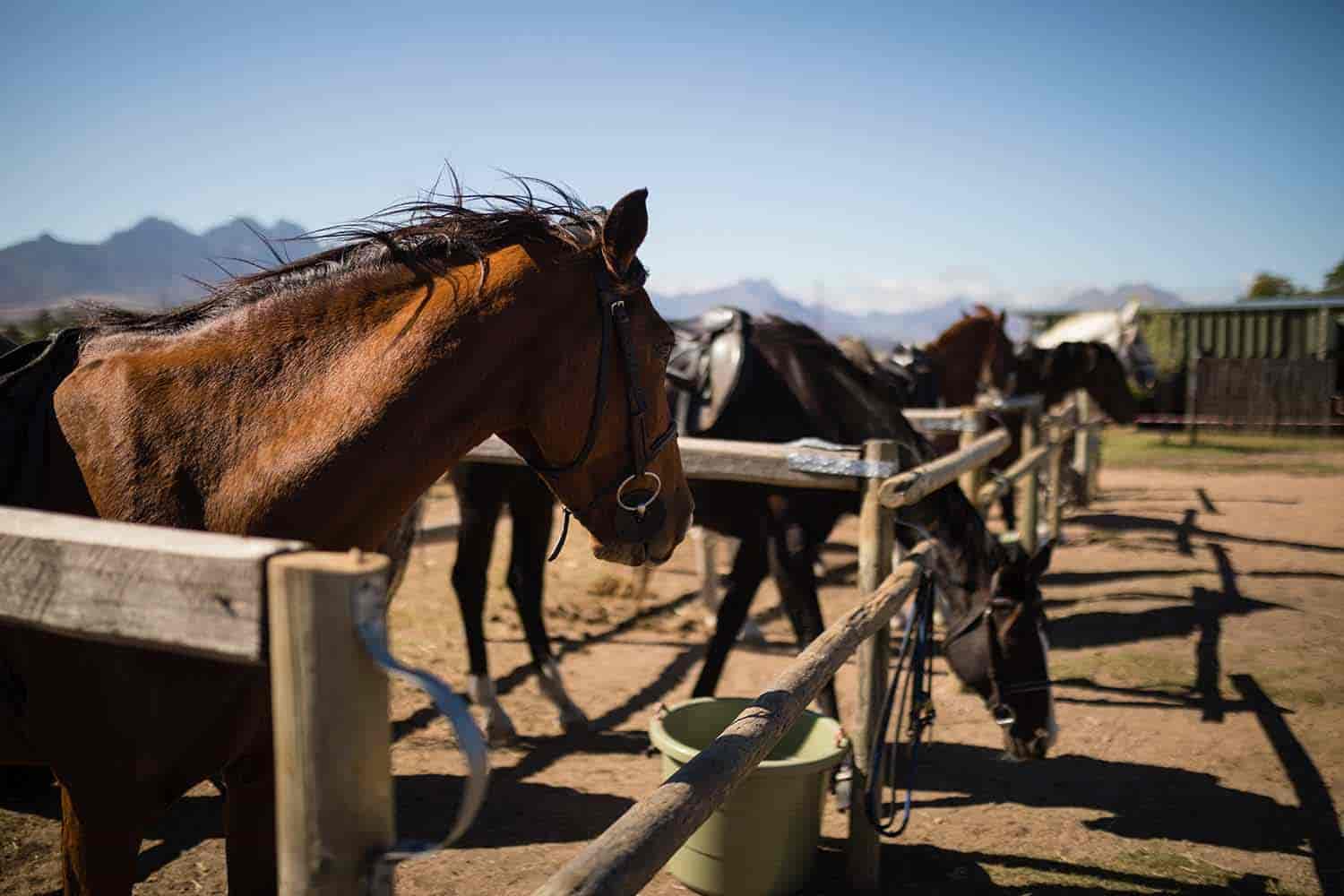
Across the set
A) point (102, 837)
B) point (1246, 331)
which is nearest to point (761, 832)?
point (102, 837)

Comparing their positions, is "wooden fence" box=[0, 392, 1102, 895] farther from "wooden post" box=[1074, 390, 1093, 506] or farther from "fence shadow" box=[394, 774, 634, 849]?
"wooden post" box=[1074, 390, 1093, 506]

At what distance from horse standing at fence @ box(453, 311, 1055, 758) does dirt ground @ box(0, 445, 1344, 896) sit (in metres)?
0.44

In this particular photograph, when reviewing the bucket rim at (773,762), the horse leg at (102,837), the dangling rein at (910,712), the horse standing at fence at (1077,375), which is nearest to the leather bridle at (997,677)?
the dangling rein at (910,712)

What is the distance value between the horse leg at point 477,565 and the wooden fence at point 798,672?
844 mm

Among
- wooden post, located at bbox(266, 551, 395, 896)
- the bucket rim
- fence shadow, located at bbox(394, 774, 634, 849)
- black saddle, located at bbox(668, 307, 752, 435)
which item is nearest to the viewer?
wooden post, located at bbox(266, 551, 395, 896)

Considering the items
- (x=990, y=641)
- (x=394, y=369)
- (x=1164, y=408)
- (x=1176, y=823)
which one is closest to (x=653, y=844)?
(x=394, y=369)

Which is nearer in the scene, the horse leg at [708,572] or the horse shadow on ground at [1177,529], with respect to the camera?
the horse leg at [708,572]

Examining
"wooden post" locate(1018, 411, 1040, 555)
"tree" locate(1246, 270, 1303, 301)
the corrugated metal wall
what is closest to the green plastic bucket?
"wooden post" locate(1018, 411, 1040, 555)

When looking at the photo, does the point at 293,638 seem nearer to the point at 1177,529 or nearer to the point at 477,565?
the point at 477,565

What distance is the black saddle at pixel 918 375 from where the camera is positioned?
30.3 feet

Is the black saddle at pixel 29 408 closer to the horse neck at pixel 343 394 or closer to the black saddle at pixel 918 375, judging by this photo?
the horse neck at pixel 343 394

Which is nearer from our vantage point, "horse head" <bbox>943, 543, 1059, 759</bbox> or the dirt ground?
the dirt ground

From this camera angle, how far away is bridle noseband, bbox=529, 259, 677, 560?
200 cm

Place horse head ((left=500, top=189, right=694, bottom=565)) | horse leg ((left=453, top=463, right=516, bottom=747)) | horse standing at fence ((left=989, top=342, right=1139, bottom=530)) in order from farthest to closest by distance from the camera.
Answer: horse standing at fence ((left=989, top=342, right=1139, bottom=530))
horse leg ((left=453, top=463, right=516, bottom=747))
horse head ((left=500, top=189, right=694, bottom=565))
